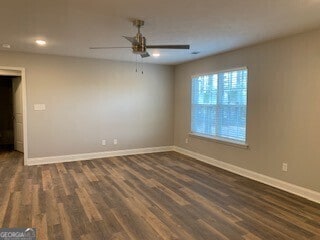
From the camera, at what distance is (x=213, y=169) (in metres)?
5.21

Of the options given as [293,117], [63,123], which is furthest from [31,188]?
[293,117]

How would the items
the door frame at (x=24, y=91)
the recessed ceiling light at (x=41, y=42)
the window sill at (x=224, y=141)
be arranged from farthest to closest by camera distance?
the door frame at (x=24, y=91)
the window sill at (x=224, y=141)
the recessed ceiling light at (x=41, y=42)

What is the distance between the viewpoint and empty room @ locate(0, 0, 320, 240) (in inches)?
112

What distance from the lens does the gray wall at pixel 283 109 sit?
3594 mm

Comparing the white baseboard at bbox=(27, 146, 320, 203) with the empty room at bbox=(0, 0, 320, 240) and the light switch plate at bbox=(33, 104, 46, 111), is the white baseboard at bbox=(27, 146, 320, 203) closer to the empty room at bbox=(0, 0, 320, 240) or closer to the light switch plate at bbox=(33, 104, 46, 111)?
the empty room at bbox=(0, 0, 320, 240)

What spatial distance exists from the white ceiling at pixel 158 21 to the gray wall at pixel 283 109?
0.29m

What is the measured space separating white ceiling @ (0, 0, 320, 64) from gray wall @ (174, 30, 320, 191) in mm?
292

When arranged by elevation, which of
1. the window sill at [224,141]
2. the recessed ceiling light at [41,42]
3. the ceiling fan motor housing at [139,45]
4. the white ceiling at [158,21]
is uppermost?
the recessed ceiling light at [41,42]

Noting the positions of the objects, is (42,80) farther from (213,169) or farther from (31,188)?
(213,169)

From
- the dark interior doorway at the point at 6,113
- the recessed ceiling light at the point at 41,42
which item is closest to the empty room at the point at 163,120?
the recessed ceiling light at the point at 41,42

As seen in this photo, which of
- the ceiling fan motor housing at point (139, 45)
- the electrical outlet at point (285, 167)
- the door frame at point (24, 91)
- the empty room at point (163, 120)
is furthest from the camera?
the door frame at point (24, 91)

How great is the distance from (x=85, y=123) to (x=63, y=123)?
0.50 m

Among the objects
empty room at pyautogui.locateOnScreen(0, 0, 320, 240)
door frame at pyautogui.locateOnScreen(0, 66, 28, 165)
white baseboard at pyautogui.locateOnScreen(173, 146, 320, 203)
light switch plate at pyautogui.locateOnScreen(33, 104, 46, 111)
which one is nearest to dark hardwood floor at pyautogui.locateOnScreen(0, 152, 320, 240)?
empty room at pyautogui.locateOnScreen(0, 0, 320, 240)

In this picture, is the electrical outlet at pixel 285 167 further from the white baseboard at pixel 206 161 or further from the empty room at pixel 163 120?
the white baseboard at pixel 206 161
